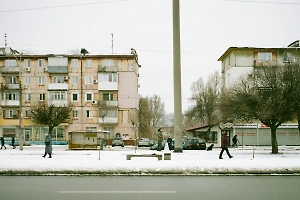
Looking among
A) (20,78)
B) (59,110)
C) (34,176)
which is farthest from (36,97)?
(34,176)

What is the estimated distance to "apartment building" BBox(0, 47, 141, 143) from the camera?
2409 inches

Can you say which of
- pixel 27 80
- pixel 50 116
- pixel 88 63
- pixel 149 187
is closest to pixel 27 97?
pixel 27 80

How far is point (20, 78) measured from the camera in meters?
62.0

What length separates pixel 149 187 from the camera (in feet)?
38.0

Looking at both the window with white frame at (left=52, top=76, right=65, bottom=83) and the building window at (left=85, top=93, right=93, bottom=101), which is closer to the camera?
the building window at (left=85, top=93, right=93, bottom=101)

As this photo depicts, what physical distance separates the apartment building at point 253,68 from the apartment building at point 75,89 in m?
16.8

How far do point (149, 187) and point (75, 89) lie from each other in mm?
52025

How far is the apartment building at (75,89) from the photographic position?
201ft

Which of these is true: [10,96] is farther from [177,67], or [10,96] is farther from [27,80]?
[177,67]

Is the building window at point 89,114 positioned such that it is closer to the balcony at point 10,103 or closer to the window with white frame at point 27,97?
the window with white frame at point 27,97

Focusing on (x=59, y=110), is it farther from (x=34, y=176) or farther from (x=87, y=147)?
(x=34, y=176)

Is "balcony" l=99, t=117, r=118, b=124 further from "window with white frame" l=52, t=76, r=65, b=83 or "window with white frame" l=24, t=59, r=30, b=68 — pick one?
"window with white frame" l=24, t=59, r=30, b=68

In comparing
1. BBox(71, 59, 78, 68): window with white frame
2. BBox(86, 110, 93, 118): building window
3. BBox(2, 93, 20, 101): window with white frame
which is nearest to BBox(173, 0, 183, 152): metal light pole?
BBox(86, 110, 93, 118): building window

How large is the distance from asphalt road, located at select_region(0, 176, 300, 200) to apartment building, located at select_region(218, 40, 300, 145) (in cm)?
3440
